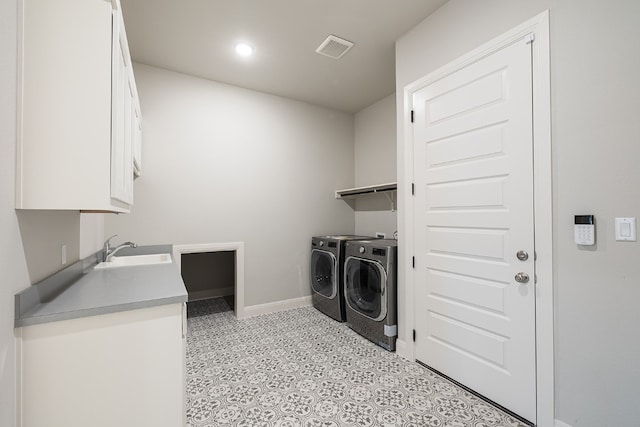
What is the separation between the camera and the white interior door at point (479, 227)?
1.67 meters

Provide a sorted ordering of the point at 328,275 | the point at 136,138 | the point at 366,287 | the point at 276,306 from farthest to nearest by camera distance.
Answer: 1. the point at 276,306
2. the point at 328,275
3. the point at 366,287
4. the point at 136,138

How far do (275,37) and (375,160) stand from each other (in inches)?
80.0

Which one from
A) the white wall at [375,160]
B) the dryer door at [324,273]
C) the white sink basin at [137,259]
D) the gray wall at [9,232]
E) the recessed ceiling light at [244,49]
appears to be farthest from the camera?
the white wall at [375,160]

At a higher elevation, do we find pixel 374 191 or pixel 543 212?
pixel 374 191

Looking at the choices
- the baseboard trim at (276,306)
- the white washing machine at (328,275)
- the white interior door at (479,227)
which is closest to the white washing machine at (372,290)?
the white washing machine at (328,275)

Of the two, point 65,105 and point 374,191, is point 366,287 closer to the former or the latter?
point 374,191

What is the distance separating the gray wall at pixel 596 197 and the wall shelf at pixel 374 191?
168cm

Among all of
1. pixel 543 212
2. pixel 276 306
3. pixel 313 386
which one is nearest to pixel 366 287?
pixel 313 386

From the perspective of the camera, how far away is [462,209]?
1994mm

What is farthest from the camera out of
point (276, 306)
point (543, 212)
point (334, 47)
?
point (276, 306)

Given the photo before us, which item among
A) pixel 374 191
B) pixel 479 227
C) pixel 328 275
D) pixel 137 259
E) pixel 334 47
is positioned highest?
pixel 334 47

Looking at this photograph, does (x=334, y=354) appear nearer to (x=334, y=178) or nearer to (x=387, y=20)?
(x=334, y=178)

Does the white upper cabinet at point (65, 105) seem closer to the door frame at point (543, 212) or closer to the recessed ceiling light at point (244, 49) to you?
the recessed ceiling light at point (244, 49)

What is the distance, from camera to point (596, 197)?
1395 millimetres
